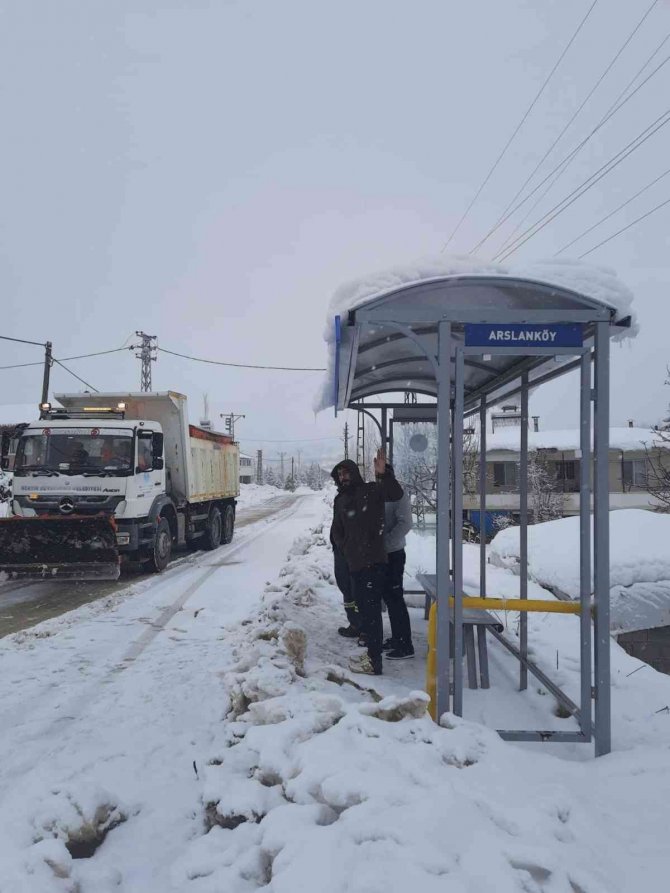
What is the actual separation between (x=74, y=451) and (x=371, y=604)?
6.60 m

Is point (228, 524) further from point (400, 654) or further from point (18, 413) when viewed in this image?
point (18, 413)

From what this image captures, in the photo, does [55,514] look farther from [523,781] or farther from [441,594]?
[523,781]

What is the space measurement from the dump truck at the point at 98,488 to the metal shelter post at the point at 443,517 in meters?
6.22

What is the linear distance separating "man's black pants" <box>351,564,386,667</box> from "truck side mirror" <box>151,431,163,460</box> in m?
6.13

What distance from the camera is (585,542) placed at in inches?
146

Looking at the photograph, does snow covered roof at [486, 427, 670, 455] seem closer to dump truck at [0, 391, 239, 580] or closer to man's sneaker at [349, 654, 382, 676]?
dump truck at [0, 391, 239, 580]

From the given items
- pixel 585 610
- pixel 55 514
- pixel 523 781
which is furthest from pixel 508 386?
→ pixel 55 514

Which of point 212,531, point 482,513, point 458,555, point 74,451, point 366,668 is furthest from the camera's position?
point 212,531

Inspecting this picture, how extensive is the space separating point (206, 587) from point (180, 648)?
10.2 feet

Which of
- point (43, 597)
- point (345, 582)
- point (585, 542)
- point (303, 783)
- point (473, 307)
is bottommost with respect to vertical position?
point (43, 597)

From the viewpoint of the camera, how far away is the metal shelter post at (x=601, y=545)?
11.4 ft

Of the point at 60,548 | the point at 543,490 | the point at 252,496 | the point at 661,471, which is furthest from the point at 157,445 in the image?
the point at 252,496

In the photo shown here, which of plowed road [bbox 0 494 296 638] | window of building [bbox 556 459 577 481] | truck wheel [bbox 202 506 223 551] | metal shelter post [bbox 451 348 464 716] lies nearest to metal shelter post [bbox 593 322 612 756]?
metal shelter post [bbox 451 348 464 716]

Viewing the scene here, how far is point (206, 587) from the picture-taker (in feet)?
28.4
